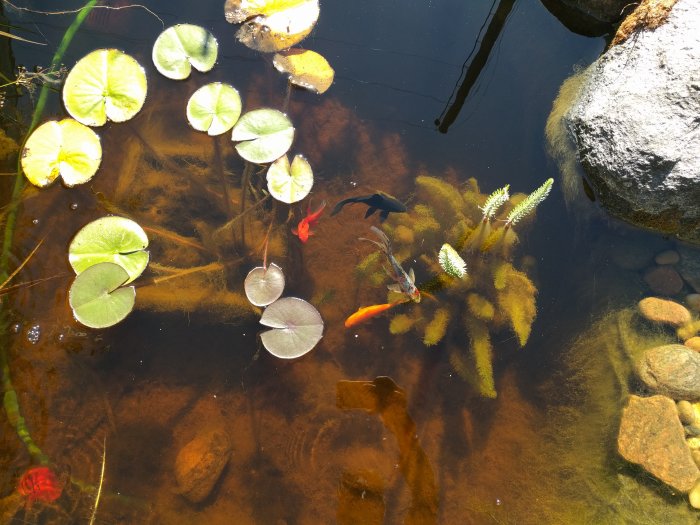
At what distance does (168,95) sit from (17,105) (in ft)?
3.03

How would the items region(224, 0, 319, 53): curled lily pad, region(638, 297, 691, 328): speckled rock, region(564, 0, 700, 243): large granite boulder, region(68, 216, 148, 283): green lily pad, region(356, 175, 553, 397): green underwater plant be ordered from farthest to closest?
region(224, 0, 319, 53): curled lily pad, region(638, 297, 691, 328): speckled rock, region(356, 175, 553, 397): green underwater plant, region(68, 216, 148, 283): green lily pad, region(564, 0, 700, 243): large granite boulder

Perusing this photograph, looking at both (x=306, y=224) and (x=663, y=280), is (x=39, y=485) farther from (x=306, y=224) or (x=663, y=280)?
(x=663, y=280)

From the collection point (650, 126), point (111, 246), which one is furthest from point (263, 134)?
point (650, 126)

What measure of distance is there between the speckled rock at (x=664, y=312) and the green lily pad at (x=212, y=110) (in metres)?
2.79

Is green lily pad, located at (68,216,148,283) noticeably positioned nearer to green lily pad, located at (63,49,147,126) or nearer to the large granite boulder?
green lily pad, located at (63,49,147,126)

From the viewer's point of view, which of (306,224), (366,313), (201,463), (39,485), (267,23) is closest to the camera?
(39,485)

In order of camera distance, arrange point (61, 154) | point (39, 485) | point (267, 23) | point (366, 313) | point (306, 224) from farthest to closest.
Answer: point (267, 23) < point (306, 224) < point (366, 313) < point (61, 154) < point (39, 485)

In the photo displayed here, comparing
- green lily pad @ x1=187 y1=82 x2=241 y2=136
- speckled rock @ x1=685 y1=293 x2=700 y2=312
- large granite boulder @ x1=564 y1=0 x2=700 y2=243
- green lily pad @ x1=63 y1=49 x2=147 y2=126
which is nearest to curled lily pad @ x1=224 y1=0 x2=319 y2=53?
green lily pad @ x1=187 y1=82 x2=241 y2=136

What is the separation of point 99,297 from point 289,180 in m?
1.24

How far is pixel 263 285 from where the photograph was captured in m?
3.03

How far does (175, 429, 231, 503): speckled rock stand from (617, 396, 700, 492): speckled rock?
2.25 meters

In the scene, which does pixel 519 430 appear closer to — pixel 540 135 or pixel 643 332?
pixel 643 332

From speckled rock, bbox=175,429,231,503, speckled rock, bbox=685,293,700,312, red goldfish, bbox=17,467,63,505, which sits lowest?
red goldfish, bbox=17,467,63,505

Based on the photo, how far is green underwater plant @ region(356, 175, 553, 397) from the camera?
122 inches
